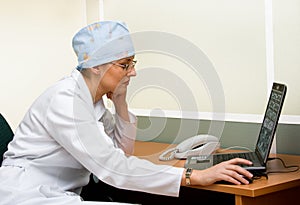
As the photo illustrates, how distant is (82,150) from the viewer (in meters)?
1.74

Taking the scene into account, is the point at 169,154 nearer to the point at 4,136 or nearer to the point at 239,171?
→ the point at 239,171

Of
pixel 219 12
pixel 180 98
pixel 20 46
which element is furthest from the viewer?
pixel 20 46

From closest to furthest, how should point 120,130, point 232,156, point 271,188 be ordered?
1. point 271,188
2. point 232,156
3. point 120,130

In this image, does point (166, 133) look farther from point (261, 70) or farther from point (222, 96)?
point (261, 70)

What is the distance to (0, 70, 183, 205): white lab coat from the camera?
1.74 m

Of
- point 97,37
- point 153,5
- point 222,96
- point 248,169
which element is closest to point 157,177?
point 248,169

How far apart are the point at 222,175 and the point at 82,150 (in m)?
0.47

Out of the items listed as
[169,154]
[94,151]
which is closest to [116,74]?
[94,151]

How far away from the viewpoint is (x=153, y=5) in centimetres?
260

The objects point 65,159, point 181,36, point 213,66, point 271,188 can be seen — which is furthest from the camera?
point 181,36

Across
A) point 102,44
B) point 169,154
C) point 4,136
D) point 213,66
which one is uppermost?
point 102,44

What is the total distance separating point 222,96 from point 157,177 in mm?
710

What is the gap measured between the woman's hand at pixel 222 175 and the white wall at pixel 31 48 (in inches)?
Result: 49.5

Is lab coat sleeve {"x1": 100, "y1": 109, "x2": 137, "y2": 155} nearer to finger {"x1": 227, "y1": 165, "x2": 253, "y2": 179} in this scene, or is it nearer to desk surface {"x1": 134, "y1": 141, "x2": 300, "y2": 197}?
desk surface {"x1": 134, "y1": 141, "x2": 300, "y2": 197}
